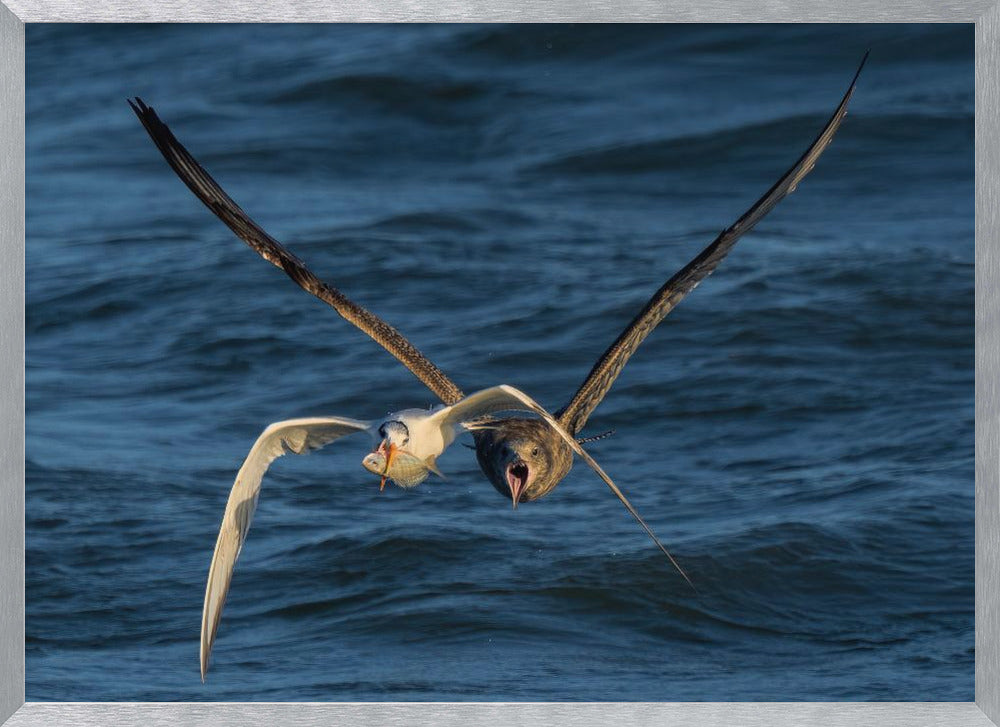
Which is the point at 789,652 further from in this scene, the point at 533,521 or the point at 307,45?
the point at 307,45

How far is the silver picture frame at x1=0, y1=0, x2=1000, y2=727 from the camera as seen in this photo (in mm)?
3992

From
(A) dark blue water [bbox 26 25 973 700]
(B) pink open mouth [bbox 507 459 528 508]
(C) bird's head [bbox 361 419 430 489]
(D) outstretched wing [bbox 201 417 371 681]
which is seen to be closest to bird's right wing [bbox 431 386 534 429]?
(C) bird's head [bbox 361 419 430 489]

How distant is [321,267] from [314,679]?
3649mm

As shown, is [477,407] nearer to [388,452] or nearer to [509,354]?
[388,452]

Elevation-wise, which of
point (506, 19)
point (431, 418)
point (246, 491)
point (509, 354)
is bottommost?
point (246, 491)

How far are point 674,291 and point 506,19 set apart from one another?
1401 mm

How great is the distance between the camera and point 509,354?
7551 mm

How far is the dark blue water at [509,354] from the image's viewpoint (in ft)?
16.8

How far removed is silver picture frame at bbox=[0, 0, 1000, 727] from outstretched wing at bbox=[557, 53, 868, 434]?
112cm

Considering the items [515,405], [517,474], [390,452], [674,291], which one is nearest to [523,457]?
[517,474]

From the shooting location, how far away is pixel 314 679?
4.82 metres

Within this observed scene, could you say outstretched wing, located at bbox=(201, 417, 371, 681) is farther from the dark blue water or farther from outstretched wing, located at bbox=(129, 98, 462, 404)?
outstretched wing, located at bbox=(129, 98, 462, 404)

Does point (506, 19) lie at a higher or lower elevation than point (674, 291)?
higher

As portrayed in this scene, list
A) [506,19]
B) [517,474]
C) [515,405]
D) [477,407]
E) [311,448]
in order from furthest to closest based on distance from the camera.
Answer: [517,474] < [311,448] < [477,407] < [515,405] < [506,19]
